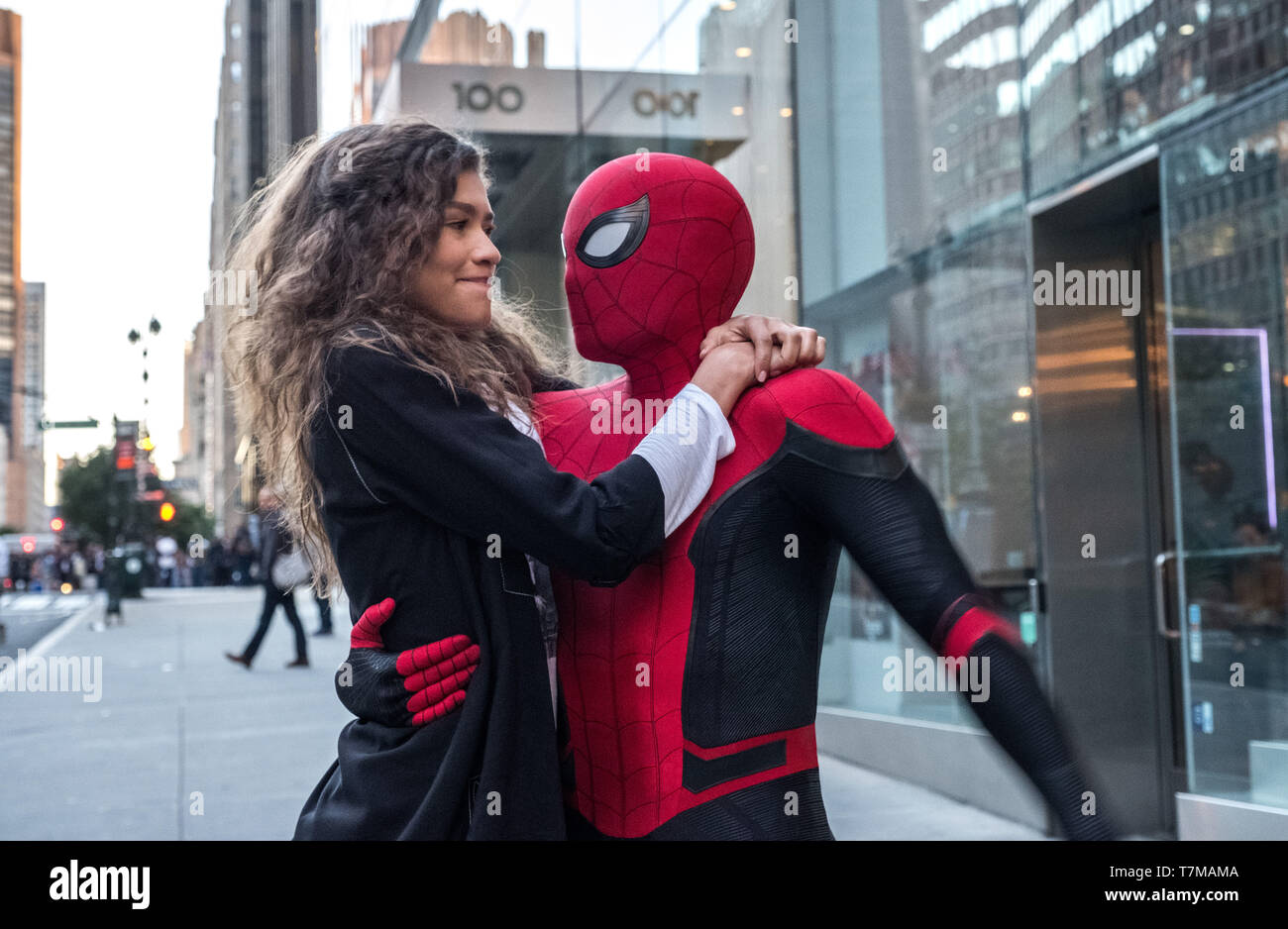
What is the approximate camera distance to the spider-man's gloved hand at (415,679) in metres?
1.66

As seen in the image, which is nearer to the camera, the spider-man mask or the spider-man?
the spider-man

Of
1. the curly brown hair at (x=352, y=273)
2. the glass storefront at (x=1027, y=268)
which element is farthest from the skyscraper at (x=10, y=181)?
the curly brown hair at (x=352, y=273)

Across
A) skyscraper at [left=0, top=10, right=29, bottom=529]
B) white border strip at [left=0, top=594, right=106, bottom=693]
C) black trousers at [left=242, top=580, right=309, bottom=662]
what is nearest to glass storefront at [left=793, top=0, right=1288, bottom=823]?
black trousers at [left=242, top=580, right=309, bottom=662]

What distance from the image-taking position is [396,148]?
1840 mm

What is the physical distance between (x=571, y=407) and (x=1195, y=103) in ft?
12.2

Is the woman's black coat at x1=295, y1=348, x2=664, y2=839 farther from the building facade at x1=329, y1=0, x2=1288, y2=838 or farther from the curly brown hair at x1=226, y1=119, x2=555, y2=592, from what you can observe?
the building facade at x1=329, y1=0, x2=1288, y2=838

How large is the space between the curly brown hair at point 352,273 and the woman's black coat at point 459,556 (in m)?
0.07

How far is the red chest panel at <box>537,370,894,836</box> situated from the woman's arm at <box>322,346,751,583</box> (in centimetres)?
9

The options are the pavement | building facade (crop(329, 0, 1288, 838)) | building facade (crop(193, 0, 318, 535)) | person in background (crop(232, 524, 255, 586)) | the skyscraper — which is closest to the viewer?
building facade (crop(329, 0, 1288, 838))

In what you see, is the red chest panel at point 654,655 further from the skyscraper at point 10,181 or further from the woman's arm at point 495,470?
the skyscraper at point 10,181

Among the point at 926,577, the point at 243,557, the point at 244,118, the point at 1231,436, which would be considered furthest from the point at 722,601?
the point at 244,118

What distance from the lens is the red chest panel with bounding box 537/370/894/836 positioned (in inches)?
68.6
